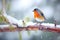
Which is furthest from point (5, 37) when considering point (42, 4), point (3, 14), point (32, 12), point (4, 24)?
point (42, 4)

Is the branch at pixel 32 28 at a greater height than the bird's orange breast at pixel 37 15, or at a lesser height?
lesser

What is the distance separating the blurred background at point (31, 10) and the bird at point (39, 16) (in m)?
0.03

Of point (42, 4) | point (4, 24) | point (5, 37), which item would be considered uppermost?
point (42, 4)

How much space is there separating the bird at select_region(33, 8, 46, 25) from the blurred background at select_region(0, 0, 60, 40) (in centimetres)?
3

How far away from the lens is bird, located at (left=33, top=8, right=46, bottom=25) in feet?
4.78

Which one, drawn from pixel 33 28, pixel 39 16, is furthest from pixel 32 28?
pixel 39 16

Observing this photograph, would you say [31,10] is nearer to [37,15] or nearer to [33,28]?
[37,15]

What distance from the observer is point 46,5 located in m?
1.47

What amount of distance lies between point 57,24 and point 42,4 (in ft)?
0.82

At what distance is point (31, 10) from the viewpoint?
4.83 ft

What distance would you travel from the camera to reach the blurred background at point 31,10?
146 centimetres

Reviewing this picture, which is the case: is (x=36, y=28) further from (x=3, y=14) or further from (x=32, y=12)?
(x=3, y=14)

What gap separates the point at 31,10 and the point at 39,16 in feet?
0.33

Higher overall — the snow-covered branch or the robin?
the robin
